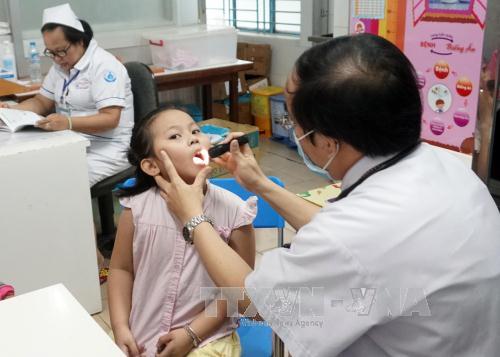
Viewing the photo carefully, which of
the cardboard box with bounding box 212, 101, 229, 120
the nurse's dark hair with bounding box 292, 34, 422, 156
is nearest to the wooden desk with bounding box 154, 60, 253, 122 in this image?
the cardboard box with bounding box 212, 101, 229, 120

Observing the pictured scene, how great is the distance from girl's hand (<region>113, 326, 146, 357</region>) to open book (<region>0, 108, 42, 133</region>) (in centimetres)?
125

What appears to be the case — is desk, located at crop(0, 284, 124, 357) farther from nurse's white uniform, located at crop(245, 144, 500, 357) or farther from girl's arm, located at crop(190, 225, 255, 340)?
girl's arm, located at crop(190, 225, 255, 340)

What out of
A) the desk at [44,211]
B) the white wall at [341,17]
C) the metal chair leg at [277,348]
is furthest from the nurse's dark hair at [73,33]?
the metal chair leg at [277,348]

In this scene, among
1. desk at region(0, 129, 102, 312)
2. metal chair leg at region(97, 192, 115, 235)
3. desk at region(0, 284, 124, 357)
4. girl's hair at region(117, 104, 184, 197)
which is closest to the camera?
desk at region(0, 284, 124, 357)

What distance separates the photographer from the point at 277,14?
5270 mm

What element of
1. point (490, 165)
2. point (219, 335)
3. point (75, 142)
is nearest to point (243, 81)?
point (75, 142)

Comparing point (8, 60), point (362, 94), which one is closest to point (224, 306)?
point (362, 94)

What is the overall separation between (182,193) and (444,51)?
5.48ft

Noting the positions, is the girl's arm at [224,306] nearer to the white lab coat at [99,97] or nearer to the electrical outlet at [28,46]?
the white lab coat at [99,97]

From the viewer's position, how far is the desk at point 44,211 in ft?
6.93

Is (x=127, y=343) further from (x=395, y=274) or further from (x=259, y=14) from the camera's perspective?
(x=259, y=14)

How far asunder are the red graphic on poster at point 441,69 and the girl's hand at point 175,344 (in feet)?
5.72

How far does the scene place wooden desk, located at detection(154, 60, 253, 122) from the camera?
3746 mm

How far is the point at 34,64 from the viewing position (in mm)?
3582
